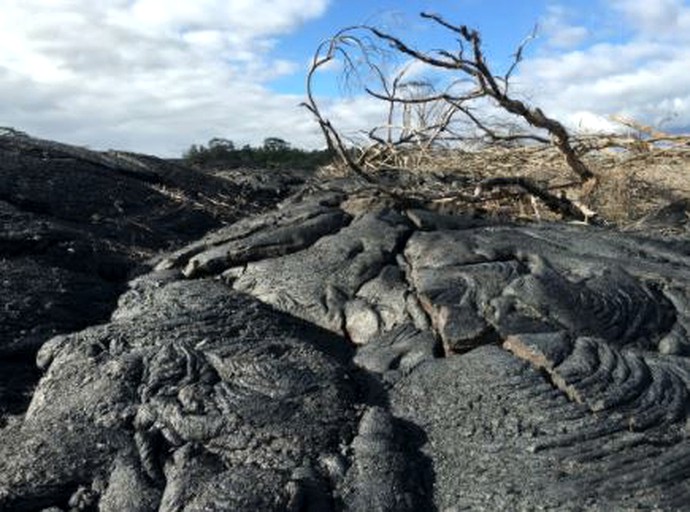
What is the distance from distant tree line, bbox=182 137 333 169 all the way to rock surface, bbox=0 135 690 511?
6007mm

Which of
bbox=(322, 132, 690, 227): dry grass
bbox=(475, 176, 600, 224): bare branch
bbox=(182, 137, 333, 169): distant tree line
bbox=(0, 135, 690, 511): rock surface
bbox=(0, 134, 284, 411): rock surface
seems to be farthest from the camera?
bbox=(182, 137, 333, 169): distant tree line

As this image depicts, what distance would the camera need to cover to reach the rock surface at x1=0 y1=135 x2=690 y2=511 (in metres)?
3.90

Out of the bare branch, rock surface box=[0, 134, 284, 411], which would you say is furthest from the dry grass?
rock surface box=[0, 134, 284, 411]

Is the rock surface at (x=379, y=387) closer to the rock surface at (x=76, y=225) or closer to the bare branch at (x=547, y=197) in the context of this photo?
the rock surface at (x=76, y=225)

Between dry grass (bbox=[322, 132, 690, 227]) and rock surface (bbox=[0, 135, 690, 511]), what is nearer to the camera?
rock surface (bbox=[0, 135, 690, 511])

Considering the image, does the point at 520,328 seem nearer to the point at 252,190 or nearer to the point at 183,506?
the point at 183,506

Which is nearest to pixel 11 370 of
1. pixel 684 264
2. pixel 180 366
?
pixel 180 366

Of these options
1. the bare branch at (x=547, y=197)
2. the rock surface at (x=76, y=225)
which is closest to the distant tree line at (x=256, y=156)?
the rock surface at (x=76, y=225)

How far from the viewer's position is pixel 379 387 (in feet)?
15.2

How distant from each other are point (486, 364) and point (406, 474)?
766 millimetres

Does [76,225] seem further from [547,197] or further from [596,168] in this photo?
[596,168]

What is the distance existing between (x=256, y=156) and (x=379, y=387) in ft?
29.0

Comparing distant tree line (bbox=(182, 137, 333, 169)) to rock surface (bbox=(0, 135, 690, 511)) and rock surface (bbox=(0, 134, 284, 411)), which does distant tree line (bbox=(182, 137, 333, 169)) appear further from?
rock surface (bbox=(0, 135, 690, 511))

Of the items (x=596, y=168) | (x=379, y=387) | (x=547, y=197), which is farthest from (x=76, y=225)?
(x=596, y=168)
